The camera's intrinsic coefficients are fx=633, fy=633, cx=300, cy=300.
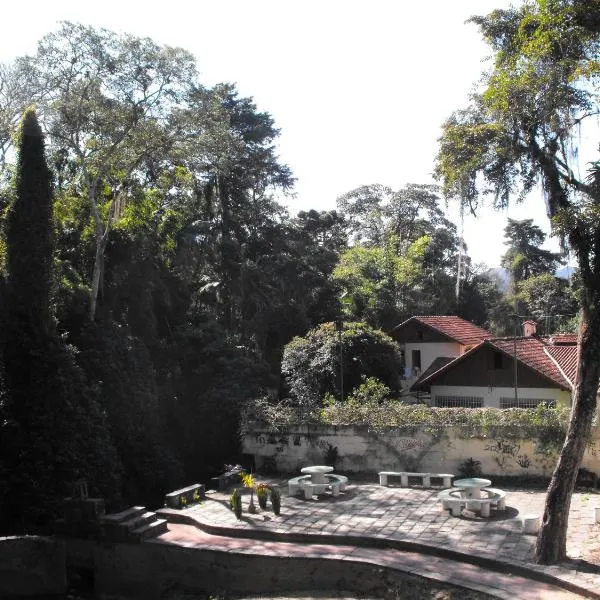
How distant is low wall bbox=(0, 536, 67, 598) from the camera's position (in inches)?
370

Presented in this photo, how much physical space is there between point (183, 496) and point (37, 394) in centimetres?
364

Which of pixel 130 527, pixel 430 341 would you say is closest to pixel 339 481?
pixel 130 527

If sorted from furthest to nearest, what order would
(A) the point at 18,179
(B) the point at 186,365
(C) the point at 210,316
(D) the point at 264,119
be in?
(D) the point at 264,119 < (C) the point at 210,316 < (B) the point at 186,365 < (A) the point at 18,179

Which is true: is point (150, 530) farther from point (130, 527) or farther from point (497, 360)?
point (497, 360)

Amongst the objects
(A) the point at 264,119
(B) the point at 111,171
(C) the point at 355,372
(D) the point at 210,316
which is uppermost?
(A) the point at 264,119

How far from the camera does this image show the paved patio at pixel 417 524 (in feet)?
26.0

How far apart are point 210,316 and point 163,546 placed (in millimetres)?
10043

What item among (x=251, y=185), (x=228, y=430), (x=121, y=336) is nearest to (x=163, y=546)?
(x=228, y=430)

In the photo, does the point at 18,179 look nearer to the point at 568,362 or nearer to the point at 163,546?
the point at 163,546

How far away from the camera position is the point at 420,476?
12.0 metres

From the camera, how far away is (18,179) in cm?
1291

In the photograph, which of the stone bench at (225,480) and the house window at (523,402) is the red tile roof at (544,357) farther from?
the stone bench at (225,480)

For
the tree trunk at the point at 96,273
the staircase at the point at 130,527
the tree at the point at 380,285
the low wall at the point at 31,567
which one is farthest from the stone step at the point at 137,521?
the tree at the point at 380,285

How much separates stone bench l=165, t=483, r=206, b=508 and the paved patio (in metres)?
0.28
